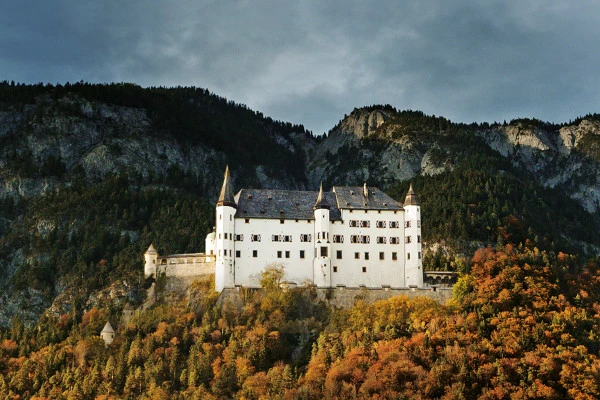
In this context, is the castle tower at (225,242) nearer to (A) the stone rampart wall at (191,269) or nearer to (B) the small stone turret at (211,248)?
(B) the small stone turret at (211,248)

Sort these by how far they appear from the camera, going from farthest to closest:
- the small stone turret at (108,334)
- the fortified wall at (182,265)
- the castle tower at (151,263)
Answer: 1. the castle tower at (151,263)
2. the fortified wall at (182,265)
3. the small stone turret at (108,334)

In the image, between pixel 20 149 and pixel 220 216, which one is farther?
pixel 20 149

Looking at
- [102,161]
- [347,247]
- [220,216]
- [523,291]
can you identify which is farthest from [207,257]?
[102,161]

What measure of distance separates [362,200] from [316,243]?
8996 mm

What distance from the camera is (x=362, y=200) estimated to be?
373ft

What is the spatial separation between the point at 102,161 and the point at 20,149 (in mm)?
18577

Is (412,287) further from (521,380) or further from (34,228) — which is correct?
(34,228)

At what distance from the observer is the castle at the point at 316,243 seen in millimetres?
108062

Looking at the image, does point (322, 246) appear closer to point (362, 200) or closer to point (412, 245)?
point (362, 200)

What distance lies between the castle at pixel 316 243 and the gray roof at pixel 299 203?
0.13m


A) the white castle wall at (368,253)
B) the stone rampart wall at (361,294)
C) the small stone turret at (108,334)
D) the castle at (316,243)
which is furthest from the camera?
the white castle wall at (368,253)

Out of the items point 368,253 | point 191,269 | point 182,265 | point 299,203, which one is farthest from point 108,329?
point 368,253

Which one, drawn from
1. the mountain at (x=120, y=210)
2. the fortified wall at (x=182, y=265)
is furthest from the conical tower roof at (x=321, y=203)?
the mountain at (x=120, y=210)

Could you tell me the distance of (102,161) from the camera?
183500 millimetres
